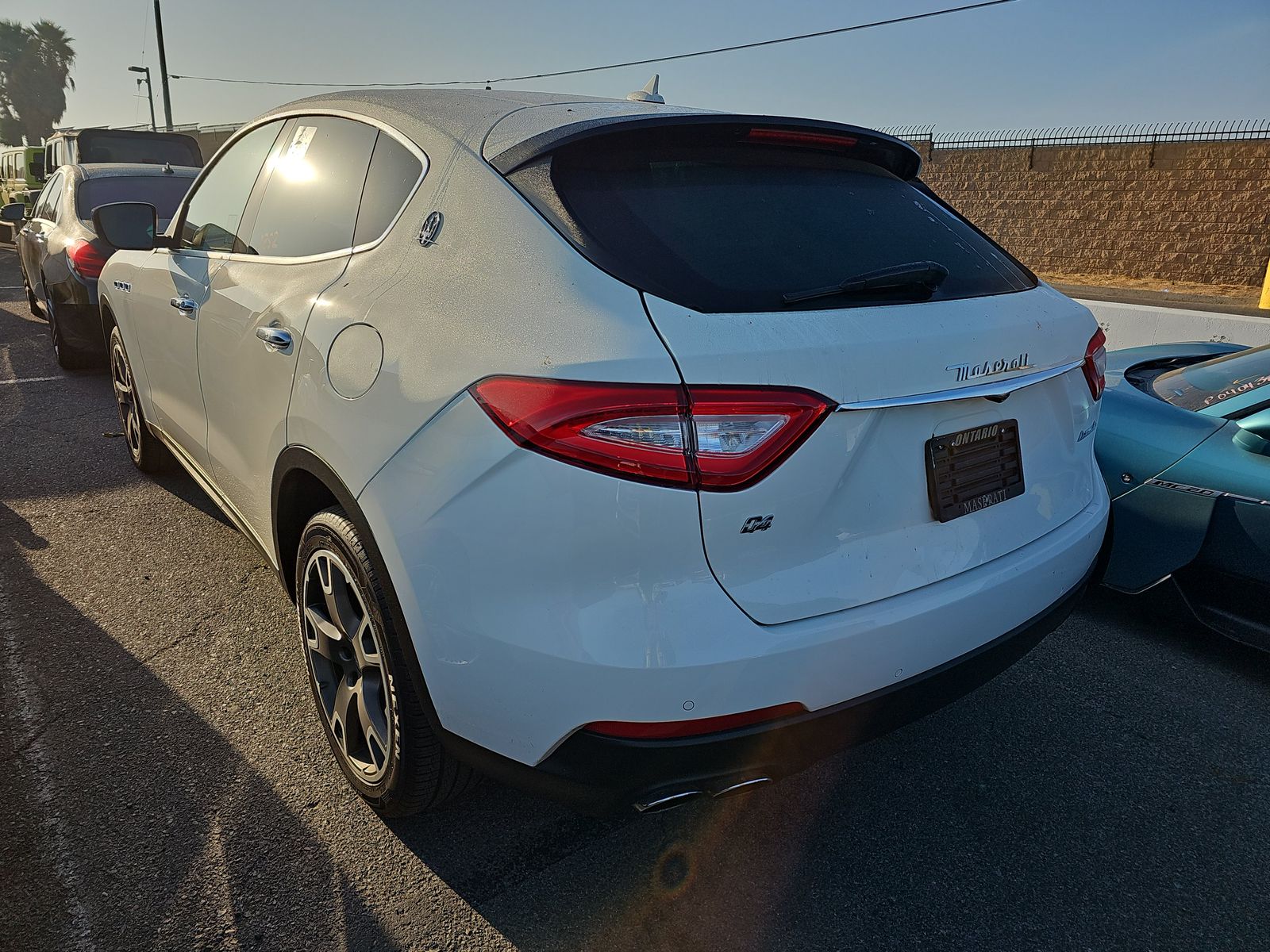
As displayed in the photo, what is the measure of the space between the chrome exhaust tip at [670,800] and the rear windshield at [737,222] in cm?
90

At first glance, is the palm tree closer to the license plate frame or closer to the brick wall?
the brick wall

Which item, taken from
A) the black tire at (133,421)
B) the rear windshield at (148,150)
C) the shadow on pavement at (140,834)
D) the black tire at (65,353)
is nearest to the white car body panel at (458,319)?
the shadow on pavement at (140,834)

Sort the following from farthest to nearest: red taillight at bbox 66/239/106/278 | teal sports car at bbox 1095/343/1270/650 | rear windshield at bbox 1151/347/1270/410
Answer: red taillight at bbox 66/239/106/278
rear windshield at bbox 1151/347/1270/410
teal sports car at bbox 1095/343/1270/650

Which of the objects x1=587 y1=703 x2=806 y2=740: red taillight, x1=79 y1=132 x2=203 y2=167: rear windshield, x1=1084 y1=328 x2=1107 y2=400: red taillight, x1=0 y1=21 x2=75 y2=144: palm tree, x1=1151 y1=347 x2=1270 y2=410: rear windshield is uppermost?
x1=0 y1=21 x2=75 y2=144: palm tree

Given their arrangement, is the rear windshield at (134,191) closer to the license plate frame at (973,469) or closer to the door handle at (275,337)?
the door handle at (275,337)

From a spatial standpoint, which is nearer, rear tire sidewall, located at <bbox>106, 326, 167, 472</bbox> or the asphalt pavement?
the asphalt pavement

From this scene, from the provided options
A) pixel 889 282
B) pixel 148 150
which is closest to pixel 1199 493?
pixel 889 282

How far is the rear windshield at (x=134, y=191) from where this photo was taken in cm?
746

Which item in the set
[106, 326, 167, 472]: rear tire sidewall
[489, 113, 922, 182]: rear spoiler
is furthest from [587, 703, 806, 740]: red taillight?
[106, 326, 167, 472]: rear tire sidewall

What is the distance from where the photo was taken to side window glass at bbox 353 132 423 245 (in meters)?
2.19

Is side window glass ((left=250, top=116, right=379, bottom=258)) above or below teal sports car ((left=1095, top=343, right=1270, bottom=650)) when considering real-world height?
above

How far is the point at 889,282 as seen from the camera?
6.14 feet

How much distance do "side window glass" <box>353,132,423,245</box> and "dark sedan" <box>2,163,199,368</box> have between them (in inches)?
193

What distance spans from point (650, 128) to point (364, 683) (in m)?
1.46
